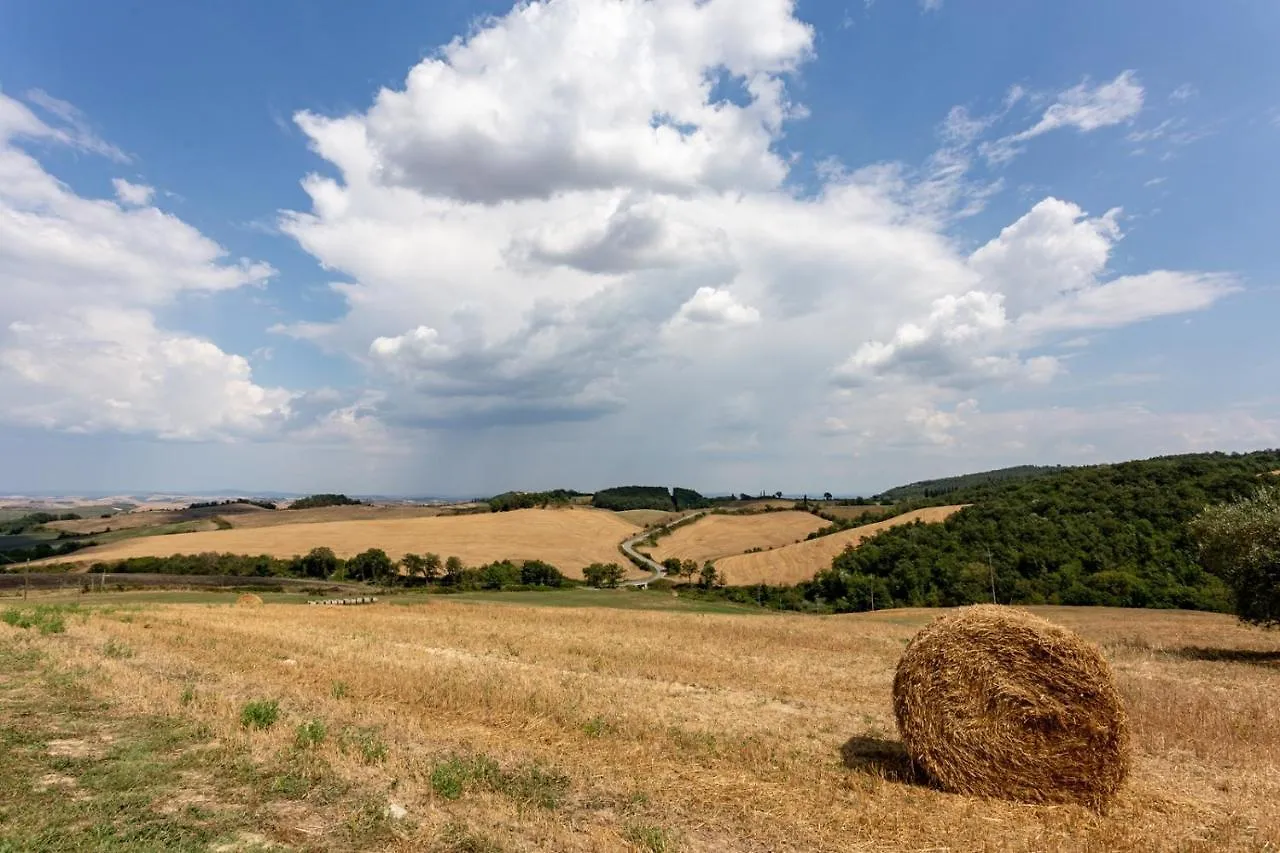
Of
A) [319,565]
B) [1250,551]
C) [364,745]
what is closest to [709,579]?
[319,565]

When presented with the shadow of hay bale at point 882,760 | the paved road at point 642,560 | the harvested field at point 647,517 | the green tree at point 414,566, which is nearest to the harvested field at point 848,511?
the harvested field at point 647,517

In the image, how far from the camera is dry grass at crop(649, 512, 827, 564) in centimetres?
10438

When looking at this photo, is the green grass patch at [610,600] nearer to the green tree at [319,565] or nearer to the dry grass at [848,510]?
the green tree at [319,565]

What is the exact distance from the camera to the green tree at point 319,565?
255 ft

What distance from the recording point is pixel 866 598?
231 feet

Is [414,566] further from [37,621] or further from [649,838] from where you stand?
[649,838]

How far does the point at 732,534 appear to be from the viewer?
113 metres

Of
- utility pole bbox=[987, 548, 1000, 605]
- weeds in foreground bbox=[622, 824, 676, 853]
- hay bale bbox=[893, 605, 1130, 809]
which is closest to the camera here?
weeds in foreground bbox=[622, 824, 676, 853]

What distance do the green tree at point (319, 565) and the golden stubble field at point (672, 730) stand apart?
54517 millimetres

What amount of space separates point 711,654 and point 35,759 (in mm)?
17575

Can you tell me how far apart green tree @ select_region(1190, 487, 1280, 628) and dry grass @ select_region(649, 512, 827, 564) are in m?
72.9

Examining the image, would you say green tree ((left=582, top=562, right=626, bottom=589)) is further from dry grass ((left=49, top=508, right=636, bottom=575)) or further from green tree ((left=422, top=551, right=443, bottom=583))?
green tree ((left=422, top=551, right=443, bottom=583))

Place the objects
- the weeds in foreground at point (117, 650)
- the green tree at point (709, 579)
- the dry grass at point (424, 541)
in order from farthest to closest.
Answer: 1. the dry grass at point (424, 541)
2. the green tree at point (709, 579)
3. the weeds in foreground at point (117, 650)

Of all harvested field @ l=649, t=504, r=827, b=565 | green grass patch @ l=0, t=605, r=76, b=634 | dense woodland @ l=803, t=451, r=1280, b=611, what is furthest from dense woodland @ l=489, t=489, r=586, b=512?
green grass patch @ l=0, t=605, r=76, b=634
